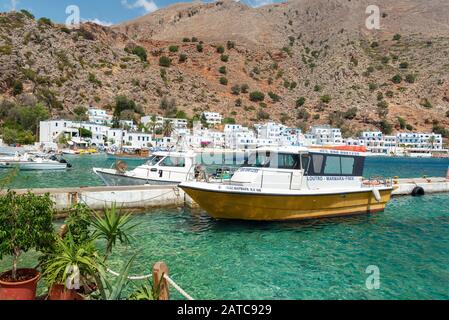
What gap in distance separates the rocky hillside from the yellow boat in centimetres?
9557

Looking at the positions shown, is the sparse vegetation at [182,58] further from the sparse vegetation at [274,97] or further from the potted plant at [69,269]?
the potted plant at [69,269]

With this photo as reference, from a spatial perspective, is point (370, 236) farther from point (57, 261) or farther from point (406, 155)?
point (406, 155)

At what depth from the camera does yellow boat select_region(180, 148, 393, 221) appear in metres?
15.1

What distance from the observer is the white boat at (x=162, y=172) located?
22.2 meters

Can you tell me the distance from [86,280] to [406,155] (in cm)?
14385

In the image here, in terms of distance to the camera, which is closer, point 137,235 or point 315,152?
point 137,235

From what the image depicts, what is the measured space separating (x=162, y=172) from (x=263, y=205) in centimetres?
942

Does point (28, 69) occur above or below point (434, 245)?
above

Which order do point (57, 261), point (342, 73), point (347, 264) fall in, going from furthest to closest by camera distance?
point (342, 73) → point (347, 264) → point (57, 261)

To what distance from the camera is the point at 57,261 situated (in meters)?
5.97

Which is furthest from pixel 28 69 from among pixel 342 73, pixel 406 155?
pixel 406 155

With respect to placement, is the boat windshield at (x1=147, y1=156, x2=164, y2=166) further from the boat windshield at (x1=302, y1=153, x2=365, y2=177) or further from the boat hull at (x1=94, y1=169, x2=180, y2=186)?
the boat windshield at (x1=302, y1=153, x2=365, y2=177)

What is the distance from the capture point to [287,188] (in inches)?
631

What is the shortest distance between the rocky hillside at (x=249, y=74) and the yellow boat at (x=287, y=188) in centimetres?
9557
